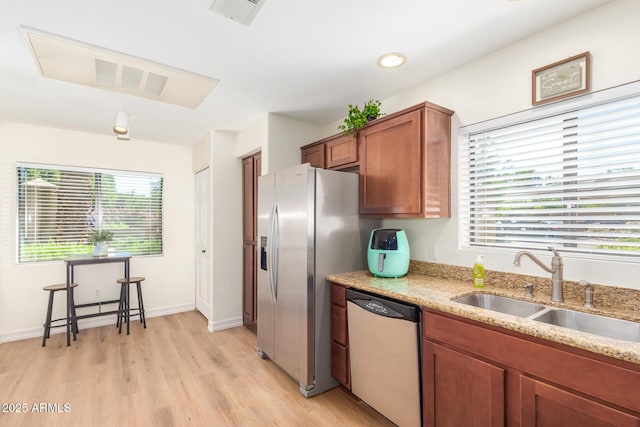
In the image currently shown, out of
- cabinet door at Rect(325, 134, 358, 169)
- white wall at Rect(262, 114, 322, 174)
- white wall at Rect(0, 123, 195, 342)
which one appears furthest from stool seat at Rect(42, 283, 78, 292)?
cabinet door at Rect(325, 134, 358, 169)

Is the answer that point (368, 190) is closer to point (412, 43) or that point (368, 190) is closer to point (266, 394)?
point (412, 43)

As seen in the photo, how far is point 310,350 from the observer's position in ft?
7.75

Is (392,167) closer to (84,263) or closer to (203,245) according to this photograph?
(203,245)

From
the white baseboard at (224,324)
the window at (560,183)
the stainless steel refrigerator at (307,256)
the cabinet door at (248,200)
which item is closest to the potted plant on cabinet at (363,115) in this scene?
the stainless steel refrigerator at (307,256)

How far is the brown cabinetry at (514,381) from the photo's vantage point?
113 centimetres

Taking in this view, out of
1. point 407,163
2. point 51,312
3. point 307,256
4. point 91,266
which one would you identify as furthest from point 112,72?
point 51,312

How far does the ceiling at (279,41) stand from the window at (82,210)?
1.09 m

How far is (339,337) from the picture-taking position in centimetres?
236

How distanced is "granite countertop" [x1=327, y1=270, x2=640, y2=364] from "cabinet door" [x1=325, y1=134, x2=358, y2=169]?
3.30ft

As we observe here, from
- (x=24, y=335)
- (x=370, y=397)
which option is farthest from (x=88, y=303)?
(x=370, y=397)

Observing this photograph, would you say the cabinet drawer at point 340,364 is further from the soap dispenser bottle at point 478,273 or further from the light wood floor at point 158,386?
the soap dispenser bottle at point 478,273

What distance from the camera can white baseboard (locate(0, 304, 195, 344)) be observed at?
3.48 metres

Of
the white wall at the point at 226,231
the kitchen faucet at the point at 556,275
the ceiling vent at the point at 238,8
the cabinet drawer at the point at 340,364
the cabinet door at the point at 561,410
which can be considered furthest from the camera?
the white wall at the point at 226,231

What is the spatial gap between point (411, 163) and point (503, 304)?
1095 millimetres
